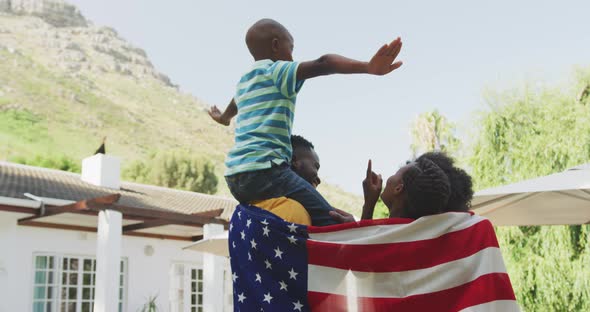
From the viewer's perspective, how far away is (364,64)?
1.92 meters

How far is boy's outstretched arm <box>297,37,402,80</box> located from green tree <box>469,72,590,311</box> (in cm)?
811

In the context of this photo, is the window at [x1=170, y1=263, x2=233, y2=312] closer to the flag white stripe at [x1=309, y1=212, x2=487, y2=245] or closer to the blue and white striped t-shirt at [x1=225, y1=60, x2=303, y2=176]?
the blue and white striped t-shirt at [x1=225, y1=60, x2=303, y2=176]

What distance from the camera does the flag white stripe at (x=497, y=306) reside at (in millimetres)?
1885

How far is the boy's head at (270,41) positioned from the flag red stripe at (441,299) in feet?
2.76

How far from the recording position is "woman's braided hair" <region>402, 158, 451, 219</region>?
212cm

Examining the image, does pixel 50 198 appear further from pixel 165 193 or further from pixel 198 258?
pixel 165 193

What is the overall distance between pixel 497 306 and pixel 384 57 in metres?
0.77

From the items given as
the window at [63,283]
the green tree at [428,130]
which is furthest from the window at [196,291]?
the green tree at [428,130]

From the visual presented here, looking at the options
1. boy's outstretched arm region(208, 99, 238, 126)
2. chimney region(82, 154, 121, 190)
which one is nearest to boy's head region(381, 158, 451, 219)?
boy's outstretched arm region(208, 99, 238, 126)

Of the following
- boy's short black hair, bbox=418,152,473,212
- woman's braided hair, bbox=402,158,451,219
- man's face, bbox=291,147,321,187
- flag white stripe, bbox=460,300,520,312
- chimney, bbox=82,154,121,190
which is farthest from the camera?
chimney, bbox=82,154,121,190

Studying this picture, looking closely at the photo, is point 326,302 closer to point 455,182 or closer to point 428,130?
point 455,182

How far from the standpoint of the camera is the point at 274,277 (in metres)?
2.12

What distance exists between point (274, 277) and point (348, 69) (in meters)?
0.69

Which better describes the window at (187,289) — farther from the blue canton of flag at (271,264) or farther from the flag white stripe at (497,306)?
the flag white stripe at (497,306)
